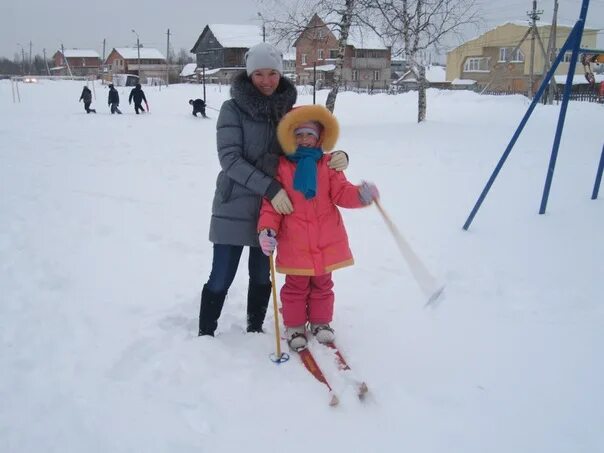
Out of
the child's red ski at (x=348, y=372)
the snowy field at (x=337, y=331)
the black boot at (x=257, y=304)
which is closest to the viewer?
the snowy field at (x=337, y=331)

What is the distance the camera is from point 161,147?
1171 centimetres

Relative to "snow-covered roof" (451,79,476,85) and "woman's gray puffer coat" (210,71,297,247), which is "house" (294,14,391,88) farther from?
"woman's gray puffer coat" (210,71,297,247)

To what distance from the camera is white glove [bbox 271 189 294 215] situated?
2.60 m

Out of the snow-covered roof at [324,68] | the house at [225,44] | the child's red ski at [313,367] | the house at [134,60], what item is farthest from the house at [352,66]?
the child's red ski at [313,367]

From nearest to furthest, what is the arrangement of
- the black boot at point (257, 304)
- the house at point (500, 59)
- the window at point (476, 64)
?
the black boot at point (257, 304)
the house at point (500, 59)
the window at point (476, 64)

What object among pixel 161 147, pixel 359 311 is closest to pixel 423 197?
pixel 359 311

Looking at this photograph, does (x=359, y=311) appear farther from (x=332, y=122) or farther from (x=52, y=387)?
(x=52, y=387)

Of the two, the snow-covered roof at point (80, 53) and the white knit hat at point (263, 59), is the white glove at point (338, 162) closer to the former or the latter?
the white knit hat at point (263, 59)

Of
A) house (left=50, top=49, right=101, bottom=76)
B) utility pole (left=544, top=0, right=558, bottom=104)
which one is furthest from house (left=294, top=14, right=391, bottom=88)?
house (left=50, top=49, right=101, bottom=76)

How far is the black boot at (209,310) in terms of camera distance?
118 inches

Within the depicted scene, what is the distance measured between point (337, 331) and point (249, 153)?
1377mm

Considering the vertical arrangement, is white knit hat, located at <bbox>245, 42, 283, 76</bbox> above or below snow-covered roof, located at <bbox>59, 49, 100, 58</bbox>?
below

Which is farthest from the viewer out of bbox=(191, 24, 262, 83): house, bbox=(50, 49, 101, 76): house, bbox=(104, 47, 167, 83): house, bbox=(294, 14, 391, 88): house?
bbox=(50, 49, 101, 76): house

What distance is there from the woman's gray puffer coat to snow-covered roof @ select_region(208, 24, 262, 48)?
5076cm
